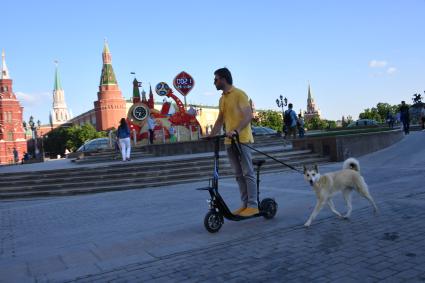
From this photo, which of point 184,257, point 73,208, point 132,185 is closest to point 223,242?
point 184,257

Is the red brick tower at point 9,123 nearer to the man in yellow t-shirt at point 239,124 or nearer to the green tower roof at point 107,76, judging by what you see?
the green tower roof at point 107,76

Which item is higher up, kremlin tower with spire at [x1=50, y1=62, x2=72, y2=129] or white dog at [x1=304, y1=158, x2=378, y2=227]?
kremlin tower with spire at [x1=50, y1=62, x2=72, y2=129]

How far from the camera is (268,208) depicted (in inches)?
236

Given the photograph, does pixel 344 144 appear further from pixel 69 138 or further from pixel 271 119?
pixel 69 138

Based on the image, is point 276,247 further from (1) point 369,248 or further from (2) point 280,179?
(2) point 280,179

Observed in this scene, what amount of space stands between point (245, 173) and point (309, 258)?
6.15ft

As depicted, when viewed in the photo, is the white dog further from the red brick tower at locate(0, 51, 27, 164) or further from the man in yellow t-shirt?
the red brick tower at locate(0, 51, 27, 164)

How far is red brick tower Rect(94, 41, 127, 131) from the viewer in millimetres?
107812

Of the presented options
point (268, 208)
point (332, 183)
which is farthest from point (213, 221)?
point (332, 183)

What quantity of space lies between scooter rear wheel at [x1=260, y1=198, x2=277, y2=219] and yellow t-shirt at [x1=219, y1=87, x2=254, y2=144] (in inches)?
37.8

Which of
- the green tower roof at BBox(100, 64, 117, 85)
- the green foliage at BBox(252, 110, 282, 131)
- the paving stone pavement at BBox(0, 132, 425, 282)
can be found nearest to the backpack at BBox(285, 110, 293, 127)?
the paving stone pavement at BBox(0, 132, 425, 282)

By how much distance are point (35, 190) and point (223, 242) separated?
949 centimetres

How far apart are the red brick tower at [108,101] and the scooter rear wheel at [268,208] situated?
10446cm

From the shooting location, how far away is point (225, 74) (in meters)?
5.78
